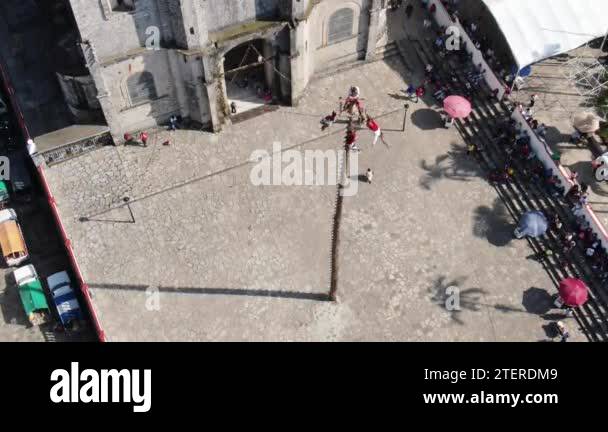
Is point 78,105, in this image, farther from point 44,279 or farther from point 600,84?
point 600,84

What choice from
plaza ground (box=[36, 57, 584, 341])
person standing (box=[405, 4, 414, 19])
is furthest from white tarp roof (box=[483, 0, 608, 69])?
plaza ground (box=[36, 57, 584, 341])

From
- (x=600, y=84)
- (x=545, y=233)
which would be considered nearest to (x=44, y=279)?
(x=545, y=233)

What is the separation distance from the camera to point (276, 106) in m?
48.8

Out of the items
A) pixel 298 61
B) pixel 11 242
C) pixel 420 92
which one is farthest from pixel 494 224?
pixel 11 242

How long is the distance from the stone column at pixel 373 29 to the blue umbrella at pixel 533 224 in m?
16.4

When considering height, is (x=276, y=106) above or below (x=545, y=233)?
above

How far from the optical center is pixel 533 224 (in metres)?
42.3

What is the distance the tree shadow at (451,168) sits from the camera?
46.2 metres

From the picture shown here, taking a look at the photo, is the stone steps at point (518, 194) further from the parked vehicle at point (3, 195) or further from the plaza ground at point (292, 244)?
the parked vehicle at point (3, 195)

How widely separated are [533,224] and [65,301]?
28255 mm

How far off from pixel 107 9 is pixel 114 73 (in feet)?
15.4

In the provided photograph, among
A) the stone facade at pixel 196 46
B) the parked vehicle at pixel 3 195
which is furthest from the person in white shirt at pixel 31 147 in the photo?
the stone facade at pixel 196 46

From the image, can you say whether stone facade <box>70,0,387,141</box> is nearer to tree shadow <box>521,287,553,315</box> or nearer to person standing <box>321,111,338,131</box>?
person standing <box>321,111,338,131</box>

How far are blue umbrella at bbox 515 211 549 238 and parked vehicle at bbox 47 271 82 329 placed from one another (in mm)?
27101
